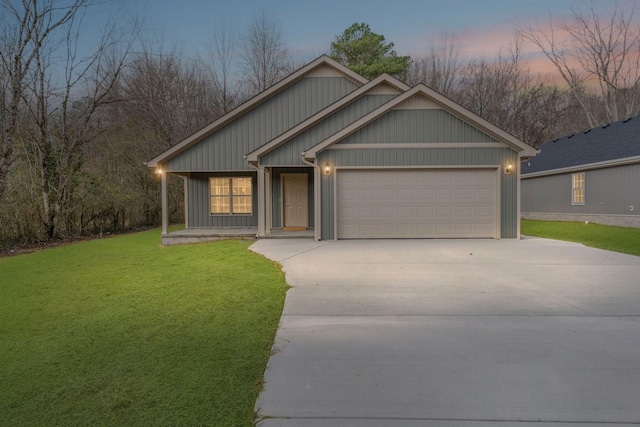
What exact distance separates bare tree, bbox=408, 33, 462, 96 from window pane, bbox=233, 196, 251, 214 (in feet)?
70.8

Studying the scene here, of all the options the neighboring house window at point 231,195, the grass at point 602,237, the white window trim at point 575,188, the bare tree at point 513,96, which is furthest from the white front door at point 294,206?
the bare tree at point 513,96

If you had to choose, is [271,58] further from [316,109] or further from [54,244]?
[54,244]

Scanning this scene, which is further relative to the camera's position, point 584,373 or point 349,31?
point 349,31

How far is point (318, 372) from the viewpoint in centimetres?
291

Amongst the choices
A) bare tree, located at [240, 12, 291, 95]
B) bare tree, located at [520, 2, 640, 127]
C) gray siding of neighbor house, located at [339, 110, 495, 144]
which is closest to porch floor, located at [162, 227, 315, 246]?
gray siding of neighbor house, located at [339, 110, 495, 144]

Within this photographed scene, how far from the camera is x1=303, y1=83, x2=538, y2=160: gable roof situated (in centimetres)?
1052

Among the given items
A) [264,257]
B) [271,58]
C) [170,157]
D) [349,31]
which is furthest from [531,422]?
[349,31]

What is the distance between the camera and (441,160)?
10.8m

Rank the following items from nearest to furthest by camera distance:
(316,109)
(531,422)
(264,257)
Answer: (531,422)
(264,257)
(316,109)

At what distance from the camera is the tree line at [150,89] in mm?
11797

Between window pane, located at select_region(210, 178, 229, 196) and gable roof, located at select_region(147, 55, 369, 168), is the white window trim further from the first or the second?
window pane, located at select_region(210, 178, 229, 196)

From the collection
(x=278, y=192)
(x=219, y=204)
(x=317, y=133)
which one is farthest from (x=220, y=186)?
(x=317, y=133)

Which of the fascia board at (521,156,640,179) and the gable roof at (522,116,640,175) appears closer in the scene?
the fascia board at (521,156,640,179)

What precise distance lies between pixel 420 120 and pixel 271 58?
1759 centimetres
